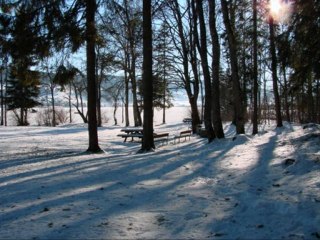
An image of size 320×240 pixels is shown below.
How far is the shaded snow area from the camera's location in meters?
4.82

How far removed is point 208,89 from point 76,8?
612 cm

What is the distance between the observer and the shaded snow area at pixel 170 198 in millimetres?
4816

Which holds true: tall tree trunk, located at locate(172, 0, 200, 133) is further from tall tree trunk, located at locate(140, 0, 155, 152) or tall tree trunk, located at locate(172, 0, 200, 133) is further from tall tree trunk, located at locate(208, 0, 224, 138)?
tall tree trunk, located at locate(140, 0, 155, 152)

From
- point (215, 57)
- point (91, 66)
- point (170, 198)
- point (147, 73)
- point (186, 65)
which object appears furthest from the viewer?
point (186, 65)

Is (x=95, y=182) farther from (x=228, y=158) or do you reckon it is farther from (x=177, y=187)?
(x=228, y=158)

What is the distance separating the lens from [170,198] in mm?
6387

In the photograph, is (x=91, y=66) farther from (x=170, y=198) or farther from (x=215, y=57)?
(x=170, y=198)

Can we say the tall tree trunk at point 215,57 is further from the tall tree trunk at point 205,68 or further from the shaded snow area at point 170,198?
the shaded snow area at point 170,198

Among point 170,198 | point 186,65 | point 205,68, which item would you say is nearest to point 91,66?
point 205,68

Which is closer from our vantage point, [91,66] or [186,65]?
[91,66]

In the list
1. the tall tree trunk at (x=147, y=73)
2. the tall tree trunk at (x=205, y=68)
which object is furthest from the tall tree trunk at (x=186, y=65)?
the tall tree trunk at (x=147, y=73)

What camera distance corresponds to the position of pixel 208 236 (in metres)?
4.60

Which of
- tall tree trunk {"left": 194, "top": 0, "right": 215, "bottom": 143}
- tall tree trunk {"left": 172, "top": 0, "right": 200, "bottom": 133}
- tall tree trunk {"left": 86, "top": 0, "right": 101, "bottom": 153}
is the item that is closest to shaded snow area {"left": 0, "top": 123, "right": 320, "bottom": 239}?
tall tree trunk {"left": 86, "top": 0, "right": 101, "bottom": 153}

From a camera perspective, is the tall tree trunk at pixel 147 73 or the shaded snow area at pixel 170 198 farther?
the tall tree trunk at pixel 147 73
